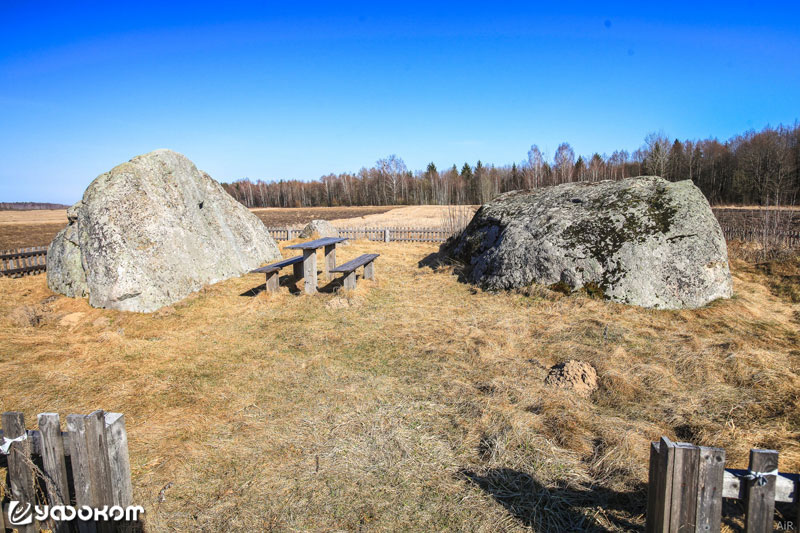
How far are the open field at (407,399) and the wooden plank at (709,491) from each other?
719mm

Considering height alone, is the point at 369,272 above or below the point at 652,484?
above

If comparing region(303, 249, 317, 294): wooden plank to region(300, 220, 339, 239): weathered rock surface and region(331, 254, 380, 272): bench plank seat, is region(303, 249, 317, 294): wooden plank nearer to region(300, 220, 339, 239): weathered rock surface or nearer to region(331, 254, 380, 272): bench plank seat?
region(331, 254, 380, 272): bench plank seat

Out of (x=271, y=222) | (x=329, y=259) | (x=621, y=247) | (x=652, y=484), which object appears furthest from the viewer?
(x=271, y=222)

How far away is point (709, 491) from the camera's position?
2.03 metres

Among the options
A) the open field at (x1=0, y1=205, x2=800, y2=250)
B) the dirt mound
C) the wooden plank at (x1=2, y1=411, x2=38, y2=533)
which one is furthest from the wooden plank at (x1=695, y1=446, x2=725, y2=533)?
the open field at (x1=0, y1=205, x2=800, y2=250)

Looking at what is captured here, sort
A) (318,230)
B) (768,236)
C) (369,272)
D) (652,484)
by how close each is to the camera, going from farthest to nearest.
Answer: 1. (318,230)
2. (768,236)
3. (369,272)
4. (652,484)

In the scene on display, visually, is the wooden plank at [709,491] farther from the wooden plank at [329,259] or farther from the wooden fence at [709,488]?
the wooden plank at [329,259]

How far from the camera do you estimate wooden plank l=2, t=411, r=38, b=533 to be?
2.27 m

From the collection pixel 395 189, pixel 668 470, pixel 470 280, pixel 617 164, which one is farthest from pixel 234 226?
pixel 395 189

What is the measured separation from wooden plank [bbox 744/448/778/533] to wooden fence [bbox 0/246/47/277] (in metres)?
14.3

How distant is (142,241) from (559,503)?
8.38m

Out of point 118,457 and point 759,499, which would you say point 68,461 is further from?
point 759,499

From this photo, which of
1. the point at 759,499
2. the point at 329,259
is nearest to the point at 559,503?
the point at 759,499

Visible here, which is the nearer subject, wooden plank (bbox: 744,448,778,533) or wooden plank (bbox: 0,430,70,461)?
wooden plank (bbox: 744,448,778,533)
